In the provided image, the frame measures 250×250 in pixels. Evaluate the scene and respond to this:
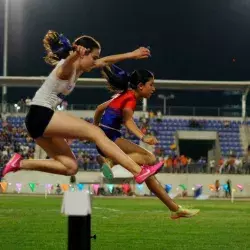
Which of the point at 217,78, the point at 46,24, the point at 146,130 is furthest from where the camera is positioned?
the point at 217,78

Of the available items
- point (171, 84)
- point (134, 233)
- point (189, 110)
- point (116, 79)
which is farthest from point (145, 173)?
point (189, 110)

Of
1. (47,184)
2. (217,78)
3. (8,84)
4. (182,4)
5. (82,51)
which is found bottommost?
(47,184)

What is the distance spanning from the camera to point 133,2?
5309cm

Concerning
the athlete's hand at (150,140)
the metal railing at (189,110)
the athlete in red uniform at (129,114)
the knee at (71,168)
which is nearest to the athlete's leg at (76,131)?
the knee at (71,168)

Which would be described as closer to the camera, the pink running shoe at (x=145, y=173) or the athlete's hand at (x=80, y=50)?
the athlete's hand at (x=80, y=50)

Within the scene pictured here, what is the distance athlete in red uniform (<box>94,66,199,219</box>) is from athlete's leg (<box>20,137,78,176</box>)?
103 cm

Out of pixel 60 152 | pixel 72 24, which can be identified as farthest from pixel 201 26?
pixel 60 152

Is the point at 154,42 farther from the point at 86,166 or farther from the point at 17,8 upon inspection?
the point at 86,166

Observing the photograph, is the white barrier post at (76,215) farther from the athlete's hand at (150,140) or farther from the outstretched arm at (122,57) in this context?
the athlete's hand at (150,140)

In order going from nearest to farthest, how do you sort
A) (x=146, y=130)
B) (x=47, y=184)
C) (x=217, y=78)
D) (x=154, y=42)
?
1. (x=47, y=184)
2. (x=146, y=130)
3. (x=154, y=42)
4. (x=217, y=78)

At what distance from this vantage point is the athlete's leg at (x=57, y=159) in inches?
288

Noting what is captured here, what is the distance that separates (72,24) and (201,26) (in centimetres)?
1055

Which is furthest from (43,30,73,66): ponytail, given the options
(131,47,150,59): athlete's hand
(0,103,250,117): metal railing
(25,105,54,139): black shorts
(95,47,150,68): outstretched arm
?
(0,103,250,117): metal railing

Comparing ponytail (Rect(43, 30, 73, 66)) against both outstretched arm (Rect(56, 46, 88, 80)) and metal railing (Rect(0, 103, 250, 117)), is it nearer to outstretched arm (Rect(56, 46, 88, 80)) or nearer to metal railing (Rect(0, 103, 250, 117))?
outstretched arm (Rect(56, 46, 88, 80))
